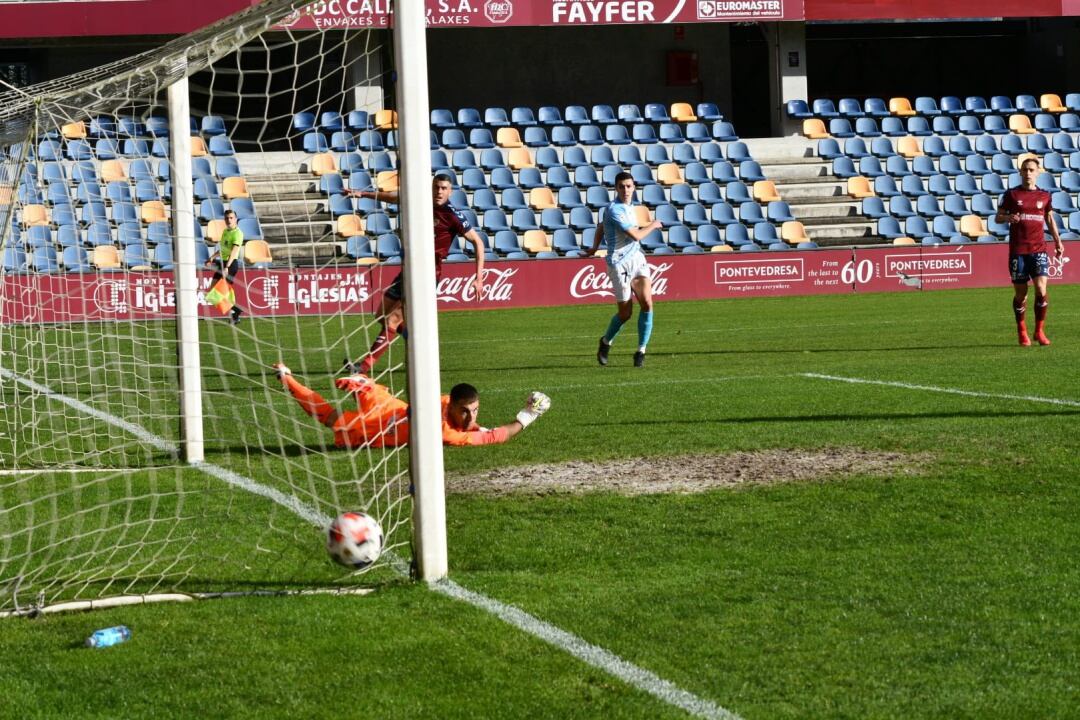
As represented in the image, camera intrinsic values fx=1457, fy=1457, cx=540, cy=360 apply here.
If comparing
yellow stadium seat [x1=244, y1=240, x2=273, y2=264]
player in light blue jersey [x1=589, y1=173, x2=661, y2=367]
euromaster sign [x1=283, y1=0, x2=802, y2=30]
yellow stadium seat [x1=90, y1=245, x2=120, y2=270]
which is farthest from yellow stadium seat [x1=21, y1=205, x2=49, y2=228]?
euromaster sign [x1=283, y1=0, x2=802, y2=30]

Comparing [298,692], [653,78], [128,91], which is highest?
[653,78]

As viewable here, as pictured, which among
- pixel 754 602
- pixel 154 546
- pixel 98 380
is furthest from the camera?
pixel 98 380

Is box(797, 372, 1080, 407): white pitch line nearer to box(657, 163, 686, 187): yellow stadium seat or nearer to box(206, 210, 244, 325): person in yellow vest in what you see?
box(206, 210, 244, 325): person in yellow vest

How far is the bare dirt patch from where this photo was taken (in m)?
7.91

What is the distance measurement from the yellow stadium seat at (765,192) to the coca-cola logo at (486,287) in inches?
322

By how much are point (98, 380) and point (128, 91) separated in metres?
7.15

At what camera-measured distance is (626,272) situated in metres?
15.6

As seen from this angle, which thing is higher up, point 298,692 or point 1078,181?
point 1078,181

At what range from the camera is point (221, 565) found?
20.4 feet

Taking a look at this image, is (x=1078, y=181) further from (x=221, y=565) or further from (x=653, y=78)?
(x=221, y=565)

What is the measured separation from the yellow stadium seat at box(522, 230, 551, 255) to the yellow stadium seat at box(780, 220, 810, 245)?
18.1 ft

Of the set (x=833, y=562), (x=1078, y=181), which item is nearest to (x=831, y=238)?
(x=1078, y=181)

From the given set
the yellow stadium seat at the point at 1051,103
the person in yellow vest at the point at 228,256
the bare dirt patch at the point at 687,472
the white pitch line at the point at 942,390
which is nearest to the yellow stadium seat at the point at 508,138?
the person in yellow vest at the point at 228,256

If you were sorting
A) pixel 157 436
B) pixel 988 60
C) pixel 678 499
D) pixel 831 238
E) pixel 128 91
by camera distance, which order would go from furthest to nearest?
pixel 988 60 < pixel 831 238 < pixel 157 436 < pixel 128 91 < pixel 678 499
